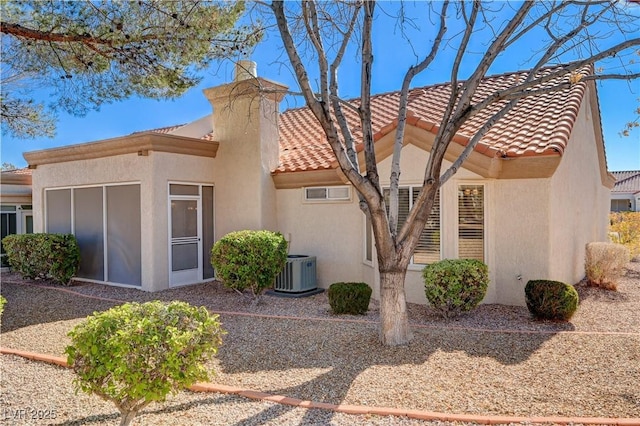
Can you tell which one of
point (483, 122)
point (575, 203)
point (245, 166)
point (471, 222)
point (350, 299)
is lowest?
point (350, 299)

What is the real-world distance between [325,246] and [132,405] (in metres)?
9.39

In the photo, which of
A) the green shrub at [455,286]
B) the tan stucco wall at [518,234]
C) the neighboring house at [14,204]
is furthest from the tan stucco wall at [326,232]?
the neighboring house at [14,204]

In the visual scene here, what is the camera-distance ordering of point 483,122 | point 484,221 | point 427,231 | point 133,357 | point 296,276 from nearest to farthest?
1. point 133,357
2. point 484,221
3. point 427,231
4. point 483,122
5. point 296,276

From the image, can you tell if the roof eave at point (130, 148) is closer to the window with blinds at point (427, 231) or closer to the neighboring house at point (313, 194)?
the neighboring house at point (313, 194)

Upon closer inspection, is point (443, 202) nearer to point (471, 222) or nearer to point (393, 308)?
point (471, 222)

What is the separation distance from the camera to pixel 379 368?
22.3 feet

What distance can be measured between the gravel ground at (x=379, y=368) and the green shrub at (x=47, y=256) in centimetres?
343

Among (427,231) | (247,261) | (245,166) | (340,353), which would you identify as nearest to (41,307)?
(247,261)

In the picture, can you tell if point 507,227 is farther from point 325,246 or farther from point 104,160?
point 104,160

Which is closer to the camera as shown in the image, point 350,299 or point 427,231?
point 350,299

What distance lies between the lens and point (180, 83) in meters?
10.8

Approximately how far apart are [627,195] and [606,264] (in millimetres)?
42258

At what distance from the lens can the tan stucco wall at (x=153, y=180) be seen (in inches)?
523

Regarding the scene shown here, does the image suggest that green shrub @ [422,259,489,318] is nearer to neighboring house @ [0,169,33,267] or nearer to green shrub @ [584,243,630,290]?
green shrub @ [584,243,630,290]
